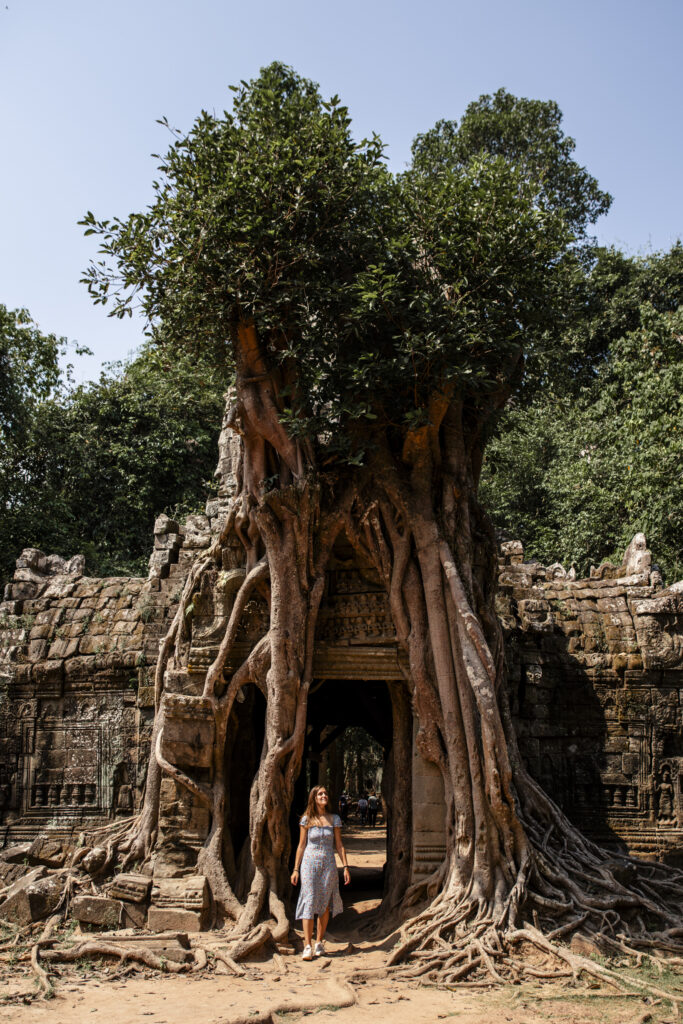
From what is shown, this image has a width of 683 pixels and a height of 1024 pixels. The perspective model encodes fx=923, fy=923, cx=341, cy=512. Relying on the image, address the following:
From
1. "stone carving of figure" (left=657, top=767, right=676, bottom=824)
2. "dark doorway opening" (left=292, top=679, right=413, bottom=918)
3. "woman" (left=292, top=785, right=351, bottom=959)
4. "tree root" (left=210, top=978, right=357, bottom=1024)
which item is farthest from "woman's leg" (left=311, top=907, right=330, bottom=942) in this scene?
"stone carving of figure" (left=657, top=767, right=676, bottom=824)

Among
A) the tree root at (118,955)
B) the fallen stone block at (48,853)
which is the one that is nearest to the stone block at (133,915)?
the tree root at (118,955)

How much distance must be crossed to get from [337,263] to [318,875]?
478 centimetres

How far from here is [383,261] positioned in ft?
24.6

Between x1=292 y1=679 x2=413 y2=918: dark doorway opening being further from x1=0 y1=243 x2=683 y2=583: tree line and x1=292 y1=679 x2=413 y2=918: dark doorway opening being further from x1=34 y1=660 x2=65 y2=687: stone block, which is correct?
x1=0 y1=243 x2=683 y2=583: tree line

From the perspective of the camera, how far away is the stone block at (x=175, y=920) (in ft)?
21.9

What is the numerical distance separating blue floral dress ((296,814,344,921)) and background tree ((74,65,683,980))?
465mm

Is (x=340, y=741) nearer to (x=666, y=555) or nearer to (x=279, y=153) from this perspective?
(x=666, y=555)

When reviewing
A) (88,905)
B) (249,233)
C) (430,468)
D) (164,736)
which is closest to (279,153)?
(249,233)

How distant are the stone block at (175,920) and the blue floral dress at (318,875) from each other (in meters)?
0.83

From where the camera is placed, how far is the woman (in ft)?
20.7

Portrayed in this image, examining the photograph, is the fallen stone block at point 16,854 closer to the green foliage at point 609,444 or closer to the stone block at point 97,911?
the stone block at point 97,911

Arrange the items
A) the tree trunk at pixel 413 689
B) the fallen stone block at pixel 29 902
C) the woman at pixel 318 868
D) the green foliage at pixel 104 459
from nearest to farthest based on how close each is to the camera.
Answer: the woman at pixel 318 868 < the tree trunk at pixel 413 689 < the fallen stone block at pixel 29 902 < the green foliage at pixel 104 459

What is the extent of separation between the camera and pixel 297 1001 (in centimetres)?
523

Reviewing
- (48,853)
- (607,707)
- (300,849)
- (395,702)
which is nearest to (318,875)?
(300,849)
